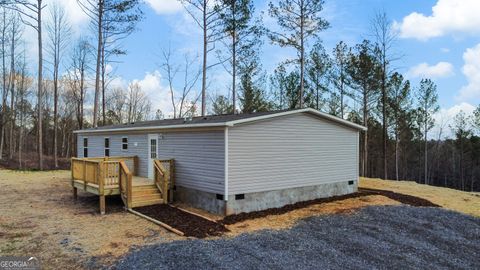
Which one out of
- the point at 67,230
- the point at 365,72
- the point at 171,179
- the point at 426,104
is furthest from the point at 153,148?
the point at 426,104

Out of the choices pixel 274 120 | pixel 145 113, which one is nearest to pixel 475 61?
pixel 274 120

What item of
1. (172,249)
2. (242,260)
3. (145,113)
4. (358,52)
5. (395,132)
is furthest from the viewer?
(145,113)

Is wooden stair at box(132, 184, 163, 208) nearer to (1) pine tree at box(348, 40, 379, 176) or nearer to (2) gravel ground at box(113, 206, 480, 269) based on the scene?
(2) gravel ground at box(113, 206, 480, 269)

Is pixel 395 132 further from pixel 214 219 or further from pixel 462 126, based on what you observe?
pixel 214 219

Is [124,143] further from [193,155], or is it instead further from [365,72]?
[365,72]

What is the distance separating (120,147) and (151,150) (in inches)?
107

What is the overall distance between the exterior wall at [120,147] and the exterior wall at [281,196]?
4.60 m

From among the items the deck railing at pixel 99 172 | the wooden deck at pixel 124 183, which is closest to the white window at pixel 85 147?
the deck railing at pixel 99 172

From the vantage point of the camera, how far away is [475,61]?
18797 millimetres

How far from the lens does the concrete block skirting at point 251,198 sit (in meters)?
9.09

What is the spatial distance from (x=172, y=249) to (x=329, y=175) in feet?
24.0

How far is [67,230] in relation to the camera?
7539mm

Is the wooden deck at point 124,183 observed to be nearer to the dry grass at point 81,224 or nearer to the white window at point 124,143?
the dry grass at point 81,224

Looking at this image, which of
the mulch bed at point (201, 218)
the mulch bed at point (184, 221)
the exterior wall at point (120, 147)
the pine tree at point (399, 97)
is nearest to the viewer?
the mulch bed at point (184, 221)
